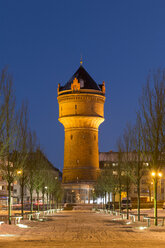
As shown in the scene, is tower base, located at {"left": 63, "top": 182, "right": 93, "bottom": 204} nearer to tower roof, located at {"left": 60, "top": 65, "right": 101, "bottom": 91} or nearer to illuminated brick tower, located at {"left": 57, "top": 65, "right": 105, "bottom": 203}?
illuminated brick tower, located at {"left": 57, "top": 65, "right": 105, "bottom": 203}

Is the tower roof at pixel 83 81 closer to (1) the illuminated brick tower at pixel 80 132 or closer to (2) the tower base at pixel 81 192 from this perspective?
(1) the illuminated brick tower at pixel 80 132

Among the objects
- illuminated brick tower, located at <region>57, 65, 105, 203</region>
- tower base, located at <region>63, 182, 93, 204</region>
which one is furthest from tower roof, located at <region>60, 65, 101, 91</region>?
tower base, located at <region>63, 182, 93, 204</region>

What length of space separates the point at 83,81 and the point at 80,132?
1190cm

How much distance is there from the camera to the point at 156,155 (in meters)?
35.5

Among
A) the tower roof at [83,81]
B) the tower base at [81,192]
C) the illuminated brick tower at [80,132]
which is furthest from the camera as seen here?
the tower roof at [83,81]

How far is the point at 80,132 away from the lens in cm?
11888

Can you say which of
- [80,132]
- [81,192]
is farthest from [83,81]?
[81,192]

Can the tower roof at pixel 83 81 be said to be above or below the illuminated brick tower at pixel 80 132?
above

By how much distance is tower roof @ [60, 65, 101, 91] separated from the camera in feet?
397

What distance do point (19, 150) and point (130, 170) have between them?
11964 mm

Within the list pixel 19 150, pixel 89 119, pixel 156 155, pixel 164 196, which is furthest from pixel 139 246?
pixel 164 196

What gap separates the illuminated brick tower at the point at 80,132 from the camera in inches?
4648

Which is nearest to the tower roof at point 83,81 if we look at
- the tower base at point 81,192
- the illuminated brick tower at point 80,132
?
the illuminated brick tower at point 80,132

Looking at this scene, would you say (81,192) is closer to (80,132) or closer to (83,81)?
(80,132)
